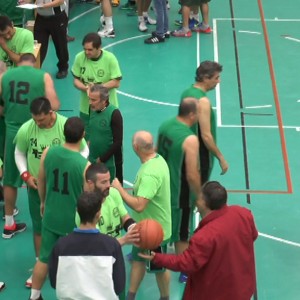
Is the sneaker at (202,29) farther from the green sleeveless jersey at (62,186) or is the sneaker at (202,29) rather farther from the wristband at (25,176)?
the green sleeveless jersey at (62,186)

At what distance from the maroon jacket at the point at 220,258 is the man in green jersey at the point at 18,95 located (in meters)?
3.10

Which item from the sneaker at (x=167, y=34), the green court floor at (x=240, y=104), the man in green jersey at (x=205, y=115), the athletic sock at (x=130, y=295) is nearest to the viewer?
the athletic sock at (x=130, y=295)

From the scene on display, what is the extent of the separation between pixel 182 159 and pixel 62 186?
1.27 metres

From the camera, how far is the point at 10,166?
8953 millimetres

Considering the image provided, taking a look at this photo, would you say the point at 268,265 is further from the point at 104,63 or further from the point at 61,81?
the point at 61,81

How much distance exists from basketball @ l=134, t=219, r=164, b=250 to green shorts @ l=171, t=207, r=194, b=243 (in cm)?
152

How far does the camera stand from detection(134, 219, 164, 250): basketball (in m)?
6.45

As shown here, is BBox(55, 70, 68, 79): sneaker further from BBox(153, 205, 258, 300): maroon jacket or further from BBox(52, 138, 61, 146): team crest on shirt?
BBox(153, 205, 258, 300): maroon jacket

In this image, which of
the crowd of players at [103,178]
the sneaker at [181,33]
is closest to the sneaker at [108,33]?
the sneaker at [181,33]

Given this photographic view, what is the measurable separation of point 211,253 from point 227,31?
1063 centimetres

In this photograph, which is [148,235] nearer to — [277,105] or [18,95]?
[18,95]

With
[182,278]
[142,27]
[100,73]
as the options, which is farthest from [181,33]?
[182,278]

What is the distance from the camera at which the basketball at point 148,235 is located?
21.1 ft

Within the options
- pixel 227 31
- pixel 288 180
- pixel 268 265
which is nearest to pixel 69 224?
pixel 268 265
